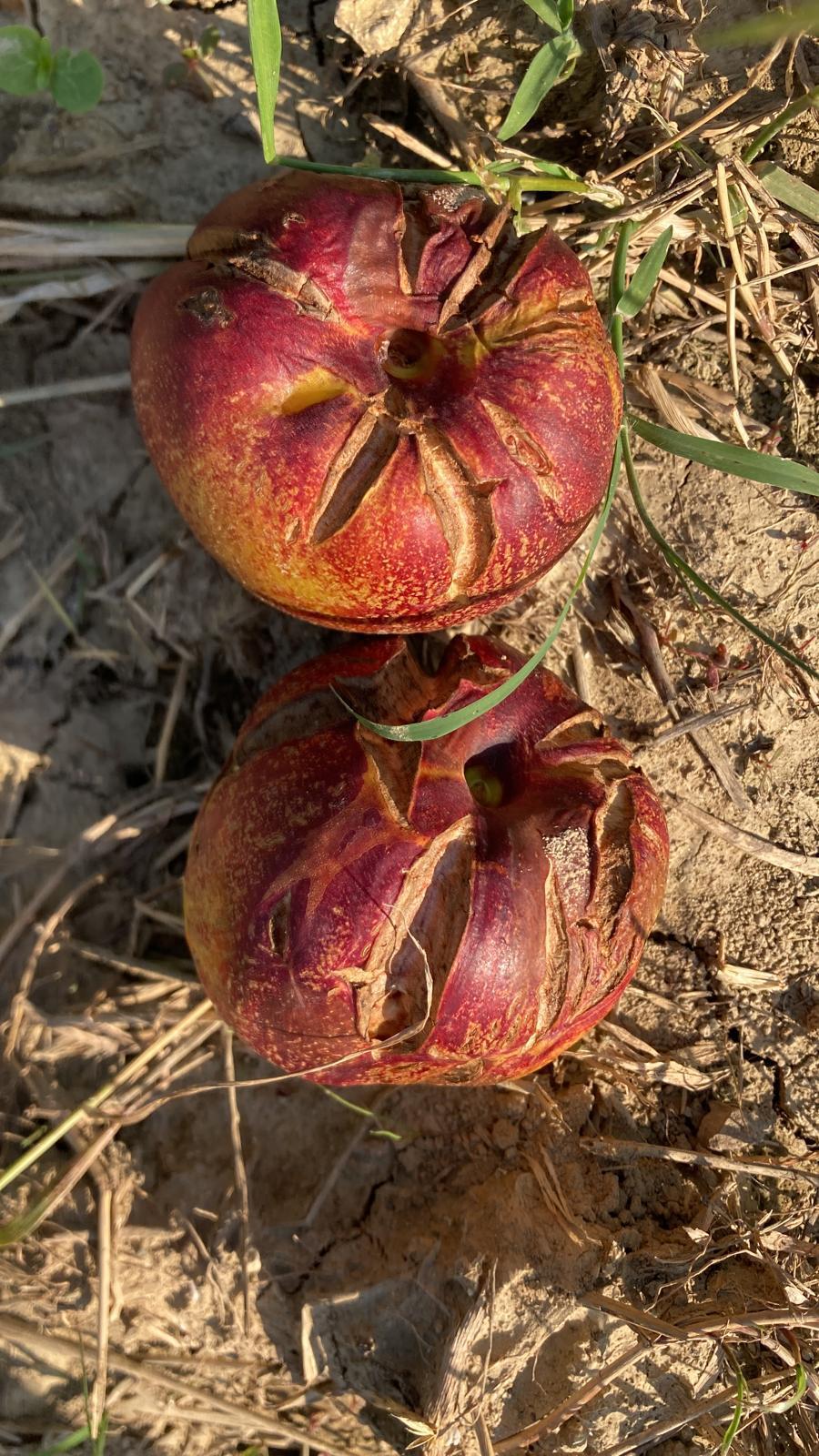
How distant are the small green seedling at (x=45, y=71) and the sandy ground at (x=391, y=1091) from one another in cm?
16

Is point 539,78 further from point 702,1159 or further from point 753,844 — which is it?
point 702,1159

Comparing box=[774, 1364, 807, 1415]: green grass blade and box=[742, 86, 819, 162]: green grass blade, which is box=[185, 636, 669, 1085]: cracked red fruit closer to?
box=[774, 1364, 807, 1415]: green grass blade

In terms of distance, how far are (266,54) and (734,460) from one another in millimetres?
1267

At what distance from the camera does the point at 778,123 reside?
7.35ft

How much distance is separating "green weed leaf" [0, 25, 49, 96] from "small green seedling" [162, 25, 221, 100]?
0.32m

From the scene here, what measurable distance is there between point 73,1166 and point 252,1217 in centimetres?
49

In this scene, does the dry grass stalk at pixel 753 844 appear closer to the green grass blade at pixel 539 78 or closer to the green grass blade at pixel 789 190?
the green grass blade at pixel 789 190

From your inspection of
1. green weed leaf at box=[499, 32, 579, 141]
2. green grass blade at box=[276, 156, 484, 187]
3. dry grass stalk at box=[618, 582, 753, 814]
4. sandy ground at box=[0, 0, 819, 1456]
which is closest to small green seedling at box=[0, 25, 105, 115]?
sandy ground at box=[0, 0, 819, 1456]

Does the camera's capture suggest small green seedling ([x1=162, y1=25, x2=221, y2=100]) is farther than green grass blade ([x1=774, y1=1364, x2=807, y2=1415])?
Yes

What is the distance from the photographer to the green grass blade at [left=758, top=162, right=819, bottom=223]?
2.38 meters

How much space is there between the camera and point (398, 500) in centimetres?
182

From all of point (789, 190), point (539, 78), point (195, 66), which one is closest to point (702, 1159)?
point (789, 190)

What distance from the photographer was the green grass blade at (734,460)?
227cm

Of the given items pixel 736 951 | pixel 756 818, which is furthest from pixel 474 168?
pixel 736 951
